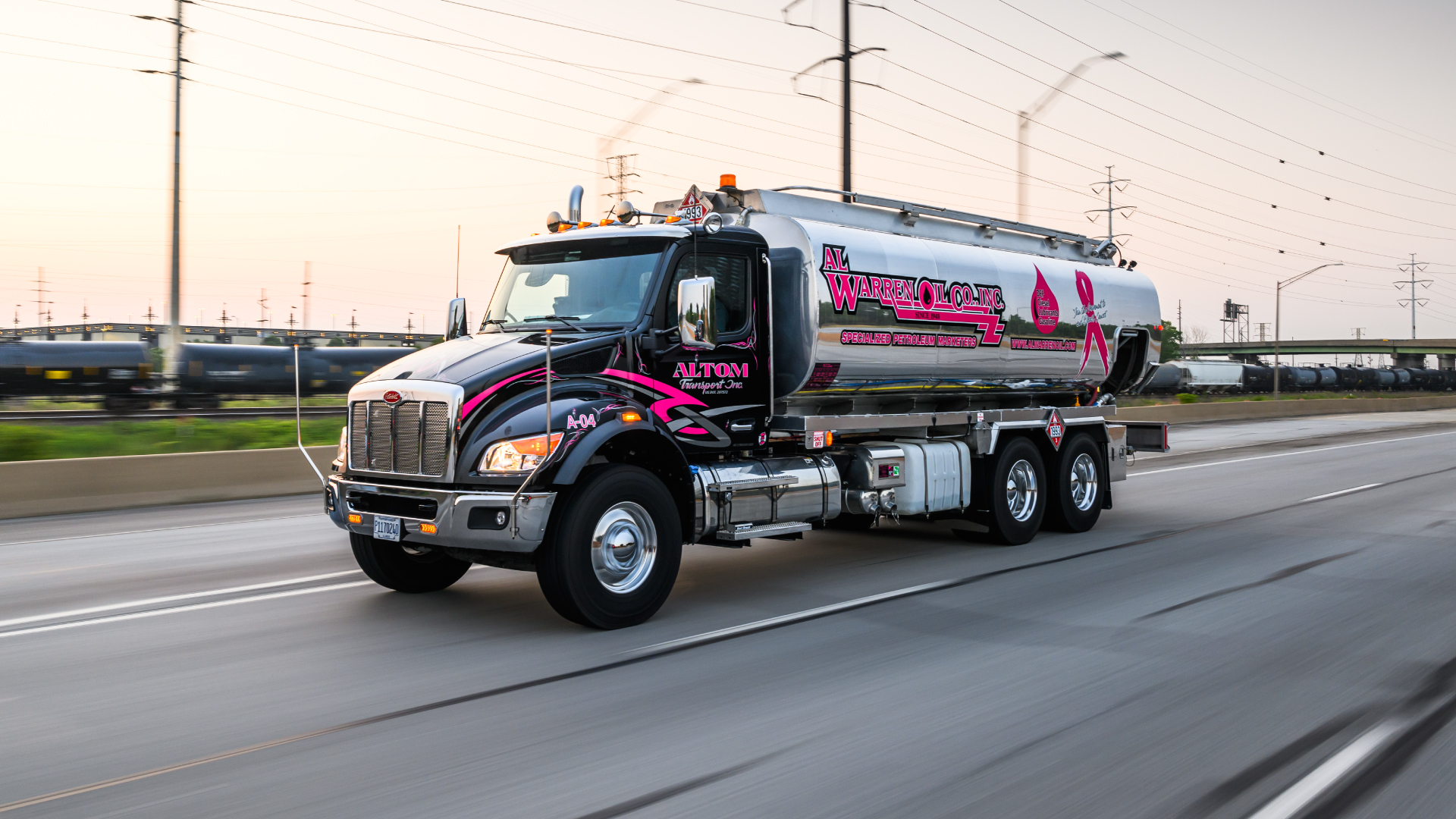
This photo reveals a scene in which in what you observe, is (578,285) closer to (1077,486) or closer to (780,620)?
(780,620)

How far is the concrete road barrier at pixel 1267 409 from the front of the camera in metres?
35.7

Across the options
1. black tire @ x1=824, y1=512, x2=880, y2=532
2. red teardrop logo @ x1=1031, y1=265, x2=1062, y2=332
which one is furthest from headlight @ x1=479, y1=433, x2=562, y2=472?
red teardrop logo @ x1=1031, y1=265, x2=1062, y2=332

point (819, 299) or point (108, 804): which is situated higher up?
point (819, 299)

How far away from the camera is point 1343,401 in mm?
49188

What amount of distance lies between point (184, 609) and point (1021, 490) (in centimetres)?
776

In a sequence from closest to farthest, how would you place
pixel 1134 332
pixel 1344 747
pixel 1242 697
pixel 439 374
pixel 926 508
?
pixel 1344 747, pixel 1242 697, pixel 439 374, pixel 926 508, pixel 1134 332

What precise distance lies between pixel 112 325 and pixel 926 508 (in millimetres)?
134738

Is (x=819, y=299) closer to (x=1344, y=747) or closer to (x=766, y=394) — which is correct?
(x=766, y=394)

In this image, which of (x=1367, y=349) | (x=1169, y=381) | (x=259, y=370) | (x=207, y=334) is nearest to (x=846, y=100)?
(x=259, y=370)

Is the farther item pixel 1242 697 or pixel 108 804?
pixel 1242 697

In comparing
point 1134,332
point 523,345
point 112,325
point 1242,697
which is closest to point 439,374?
point 523,345

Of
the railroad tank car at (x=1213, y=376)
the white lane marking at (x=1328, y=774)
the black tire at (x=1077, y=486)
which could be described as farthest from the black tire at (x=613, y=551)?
the railroad tank car at (x=1213, y=376)

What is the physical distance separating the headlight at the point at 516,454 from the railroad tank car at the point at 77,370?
34.6m

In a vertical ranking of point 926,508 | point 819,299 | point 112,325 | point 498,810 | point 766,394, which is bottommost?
point 498,810
